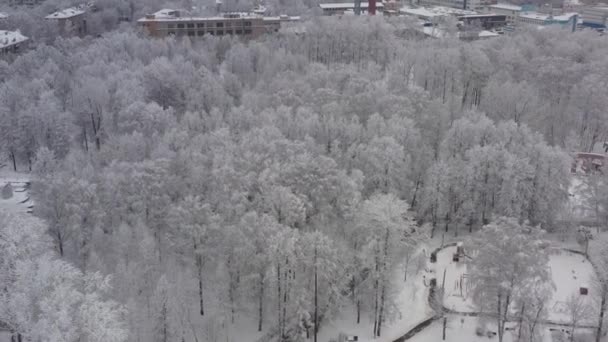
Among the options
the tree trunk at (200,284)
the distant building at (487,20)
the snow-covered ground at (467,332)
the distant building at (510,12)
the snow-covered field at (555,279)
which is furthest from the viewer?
the distant building at (510,12)

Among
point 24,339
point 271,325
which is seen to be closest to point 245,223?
point 271,325

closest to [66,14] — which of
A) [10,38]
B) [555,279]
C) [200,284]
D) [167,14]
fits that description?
[167,14]

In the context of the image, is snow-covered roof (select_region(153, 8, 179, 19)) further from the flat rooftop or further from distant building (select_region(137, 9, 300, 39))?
distant building (select_region(137, 9, 300, 39))

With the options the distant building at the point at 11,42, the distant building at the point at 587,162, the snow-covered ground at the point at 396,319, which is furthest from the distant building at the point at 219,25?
the snow-covered ground at the point at 396,319

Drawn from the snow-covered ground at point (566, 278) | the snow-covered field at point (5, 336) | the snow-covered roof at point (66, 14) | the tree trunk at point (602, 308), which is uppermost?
the snow-covered roof at point (66, 14)

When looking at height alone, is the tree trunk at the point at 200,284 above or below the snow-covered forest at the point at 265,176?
below

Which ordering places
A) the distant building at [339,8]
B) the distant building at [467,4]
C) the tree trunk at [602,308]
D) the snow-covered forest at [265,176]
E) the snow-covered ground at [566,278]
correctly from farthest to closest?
the distant building at [467,4], the distant building at [339,8], the snow-covered ground at [566,278], the snow-covered forest at [265,176], the tree trunk at [602,308]

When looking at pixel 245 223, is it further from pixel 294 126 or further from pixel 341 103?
pixel 341 103

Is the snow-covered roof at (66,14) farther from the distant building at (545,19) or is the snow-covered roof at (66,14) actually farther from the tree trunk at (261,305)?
the tree trunk at (261,305)
